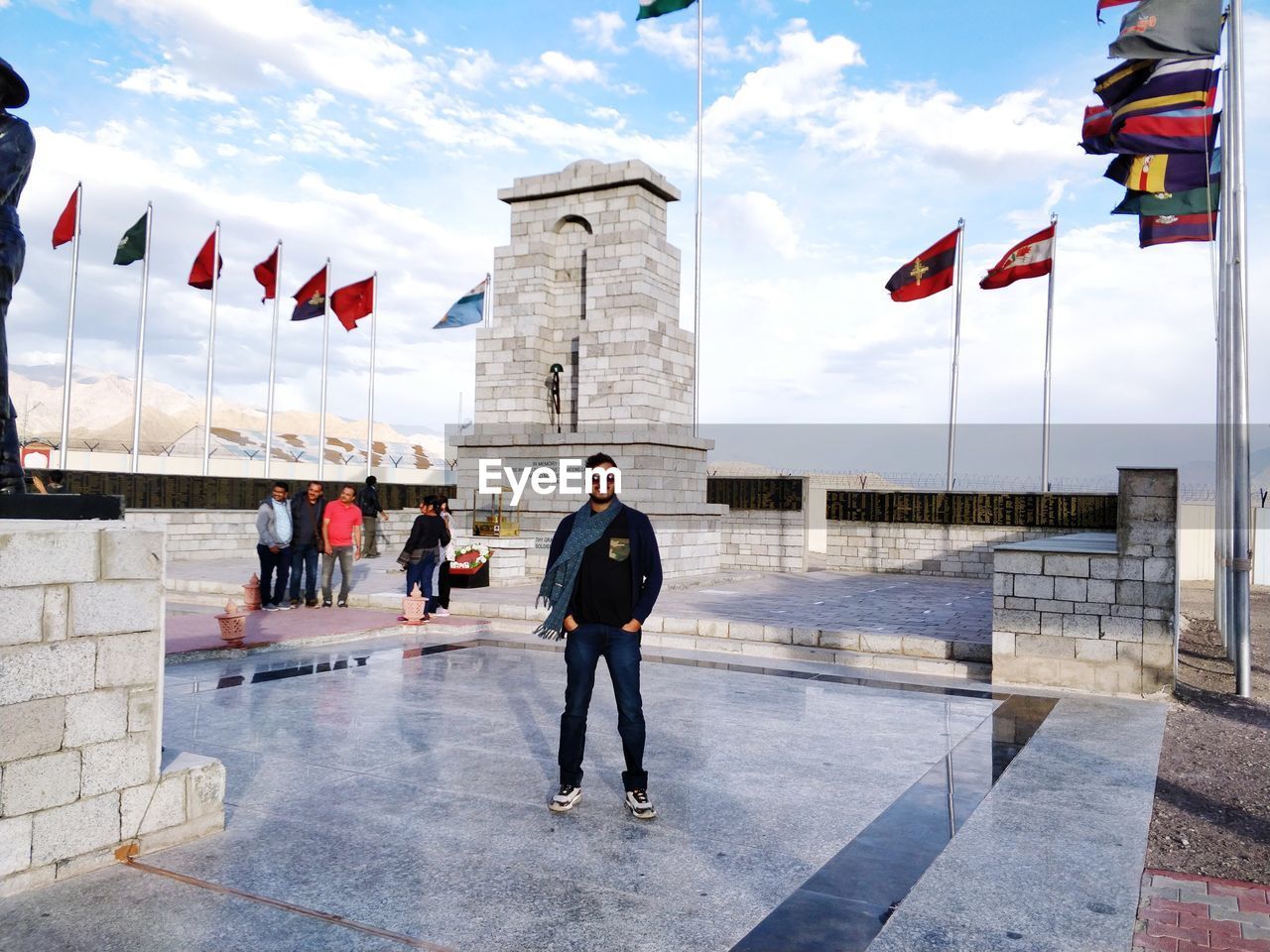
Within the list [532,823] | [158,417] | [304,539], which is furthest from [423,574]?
[158,417]

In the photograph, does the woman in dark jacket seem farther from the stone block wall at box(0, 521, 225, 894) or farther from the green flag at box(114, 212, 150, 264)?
the green flag at box(114, 212, 150, 264)

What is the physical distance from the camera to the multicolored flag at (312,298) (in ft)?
85.2

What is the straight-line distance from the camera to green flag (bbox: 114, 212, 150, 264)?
922 inches

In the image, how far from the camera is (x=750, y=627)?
11234 mm

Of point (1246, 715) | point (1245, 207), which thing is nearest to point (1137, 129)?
point (1245, 207)

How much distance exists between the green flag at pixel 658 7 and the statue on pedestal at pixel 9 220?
20263 millimetres

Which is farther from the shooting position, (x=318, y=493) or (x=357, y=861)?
(x=318, y=493)

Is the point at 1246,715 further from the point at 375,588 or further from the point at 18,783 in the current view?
the point at 375,588

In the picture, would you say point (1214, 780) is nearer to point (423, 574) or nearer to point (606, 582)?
point (606, 582)

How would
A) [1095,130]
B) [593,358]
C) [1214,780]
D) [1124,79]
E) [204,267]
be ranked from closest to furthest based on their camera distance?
1. [1214,780]
2. [1124,79]
3. [1095,130]
4. [593,358]
5. [204,267]

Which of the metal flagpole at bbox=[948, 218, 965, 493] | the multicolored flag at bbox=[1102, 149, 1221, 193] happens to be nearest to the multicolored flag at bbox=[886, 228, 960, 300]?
the metal flagpole at bbox=[948, 218, 965, 493]

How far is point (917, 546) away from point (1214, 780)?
16.5 metres

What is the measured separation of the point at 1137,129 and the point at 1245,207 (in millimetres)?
2540

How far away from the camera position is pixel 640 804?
486 cm
